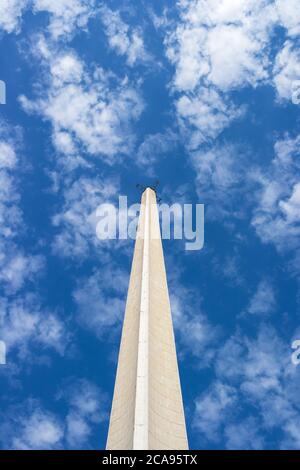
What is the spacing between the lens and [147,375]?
25.0 m

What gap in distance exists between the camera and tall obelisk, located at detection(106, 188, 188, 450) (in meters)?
22.8

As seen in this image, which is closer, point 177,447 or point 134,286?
point 177,447

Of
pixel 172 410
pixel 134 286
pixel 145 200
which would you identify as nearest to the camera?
pixel 172 410

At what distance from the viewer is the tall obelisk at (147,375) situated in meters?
22.8

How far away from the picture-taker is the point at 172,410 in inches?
1019

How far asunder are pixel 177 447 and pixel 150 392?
2.94m
